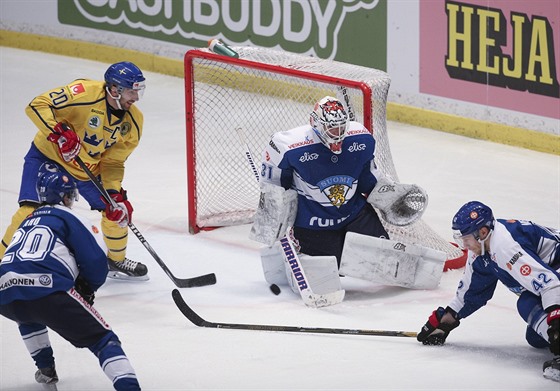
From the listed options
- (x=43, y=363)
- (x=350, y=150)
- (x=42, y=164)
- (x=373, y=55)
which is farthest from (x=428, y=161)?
(x=43, y=363)

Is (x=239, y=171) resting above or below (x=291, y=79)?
below

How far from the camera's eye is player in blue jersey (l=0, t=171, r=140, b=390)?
4691 mm

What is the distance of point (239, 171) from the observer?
7.48m

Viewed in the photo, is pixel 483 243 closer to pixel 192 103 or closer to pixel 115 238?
pixel 115 238

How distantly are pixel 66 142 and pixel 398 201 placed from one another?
1559 millimetres

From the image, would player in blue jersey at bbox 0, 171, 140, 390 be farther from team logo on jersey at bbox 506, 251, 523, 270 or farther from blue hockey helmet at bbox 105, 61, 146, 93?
team logo on jersey at bbox 506, 251, 523, 270

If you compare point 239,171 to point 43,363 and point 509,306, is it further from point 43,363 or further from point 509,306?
point 43,363

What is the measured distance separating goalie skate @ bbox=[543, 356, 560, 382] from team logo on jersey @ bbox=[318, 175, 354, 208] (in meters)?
1.46

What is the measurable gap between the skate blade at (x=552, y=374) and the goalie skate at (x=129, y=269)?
2.19m

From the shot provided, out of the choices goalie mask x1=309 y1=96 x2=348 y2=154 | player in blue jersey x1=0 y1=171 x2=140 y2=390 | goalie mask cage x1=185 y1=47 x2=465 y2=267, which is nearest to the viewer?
player in blue jersey x1=0 y1=171 x2=140 y2=390

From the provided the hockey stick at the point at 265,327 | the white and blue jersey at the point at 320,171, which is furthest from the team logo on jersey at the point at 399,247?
the hockey stick at the point at 265,327

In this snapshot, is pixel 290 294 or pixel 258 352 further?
pixel 290 294

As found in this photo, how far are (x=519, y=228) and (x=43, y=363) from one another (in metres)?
1.85

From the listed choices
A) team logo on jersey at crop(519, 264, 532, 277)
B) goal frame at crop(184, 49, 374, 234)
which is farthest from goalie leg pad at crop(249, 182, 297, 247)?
team logo on jersey at crop(519, 264, 532, 277)
